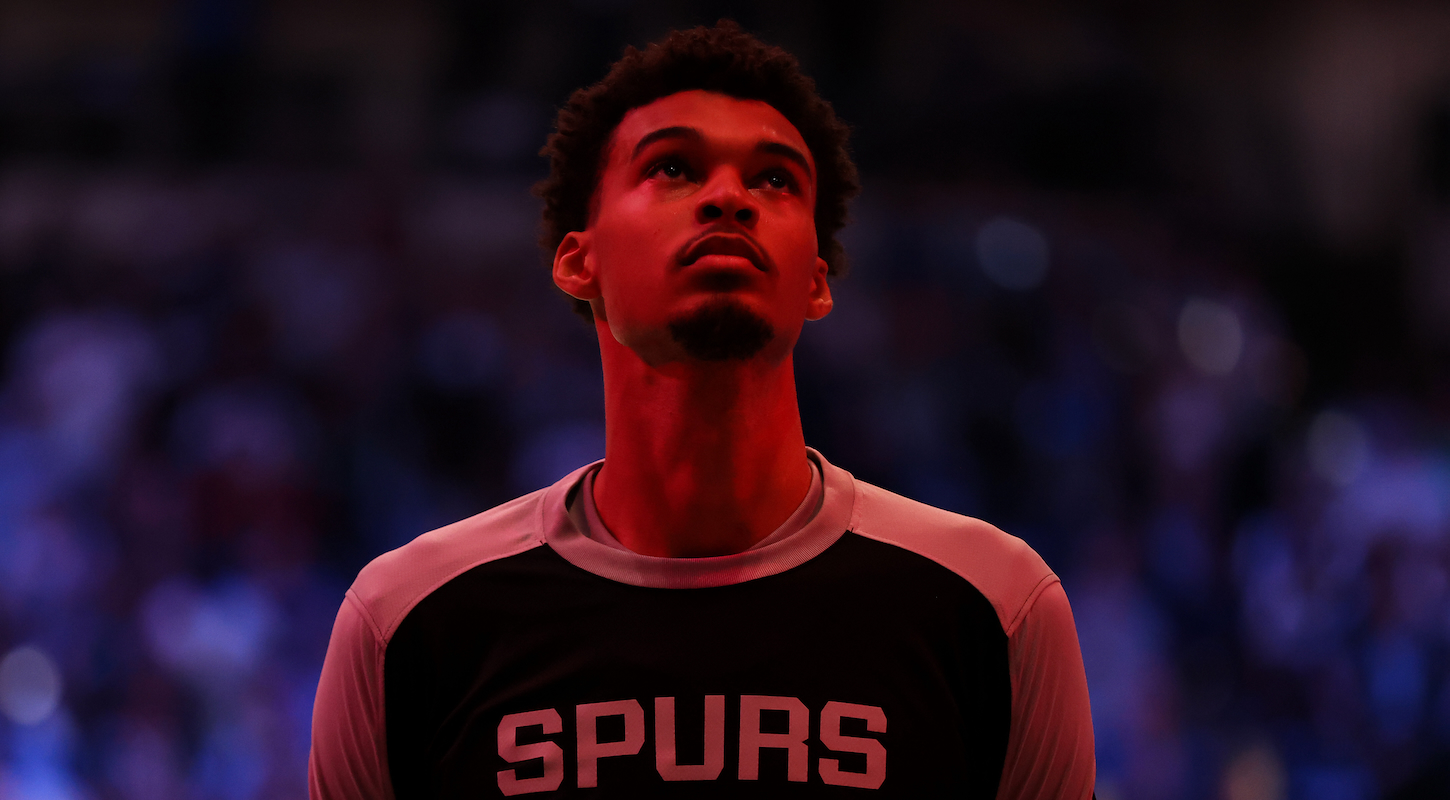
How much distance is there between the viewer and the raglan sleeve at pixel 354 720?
1.38 metres

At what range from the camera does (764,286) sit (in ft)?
4.49

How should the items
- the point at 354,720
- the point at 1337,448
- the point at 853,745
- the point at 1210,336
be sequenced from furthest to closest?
the point at 1210,336, the point at 1337,448, the point at 354,720, the point at 853,745

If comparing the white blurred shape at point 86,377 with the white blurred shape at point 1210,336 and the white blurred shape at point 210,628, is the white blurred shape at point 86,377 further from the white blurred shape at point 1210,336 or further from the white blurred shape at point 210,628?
the white blurred shape at point 1210,336

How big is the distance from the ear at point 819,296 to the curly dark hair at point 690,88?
4.2 inches

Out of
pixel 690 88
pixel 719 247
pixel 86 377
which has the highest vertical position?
pixel 86 377

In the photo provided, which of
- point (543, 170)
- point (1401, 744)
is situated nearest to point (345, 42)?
point (543, 170)

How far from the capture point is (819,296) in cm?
157

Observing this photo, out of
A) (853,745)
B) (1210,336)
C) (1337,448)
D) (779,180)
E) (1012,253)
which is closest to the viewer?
(853,745)

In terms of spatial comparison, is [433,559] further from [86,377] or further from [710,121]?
[86,377]

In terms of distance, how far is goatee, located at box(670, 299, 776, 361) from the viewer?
1336 mm

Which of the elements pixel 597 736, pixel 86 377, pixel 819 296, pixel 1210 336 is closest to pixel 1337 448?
pixel 1210 336

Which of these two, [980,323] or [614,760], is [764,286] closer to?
[614,760]

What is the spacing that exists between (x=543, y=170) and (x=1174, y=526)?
2846mm

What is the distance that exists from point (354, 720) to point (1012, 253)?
3.70 meters
